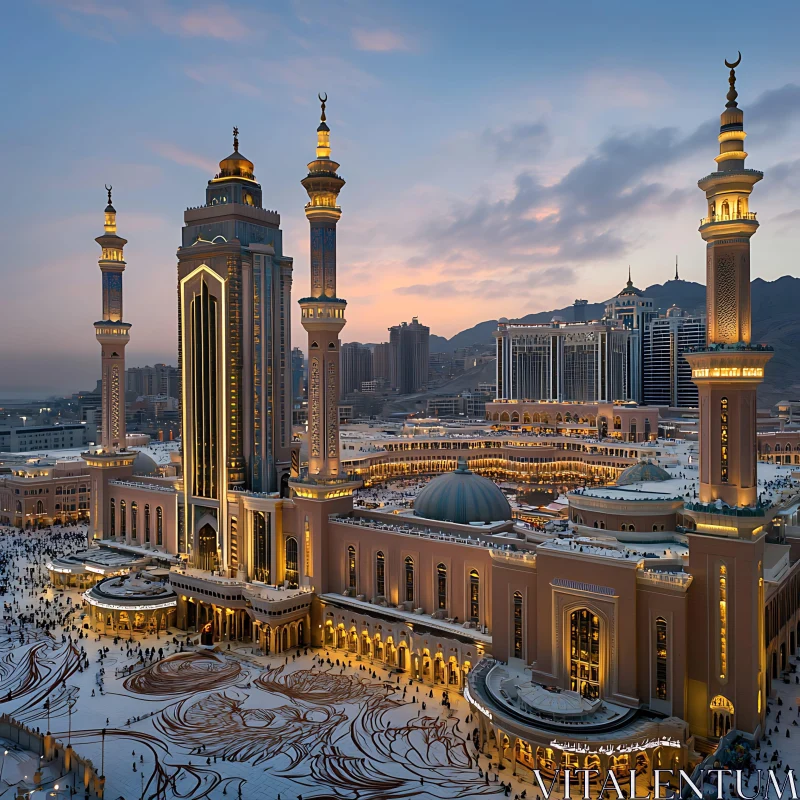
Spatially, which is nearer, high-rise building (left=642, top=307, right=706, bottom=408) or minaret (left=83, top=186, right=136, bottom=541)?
minaret (left=83, top=186, right=136, bottom=541)

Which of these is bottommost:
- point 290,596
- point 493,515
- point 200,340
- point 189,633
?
point 189,633

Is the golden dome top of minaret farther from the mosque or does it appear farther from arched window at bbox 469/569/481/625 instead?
arched window at bbox 469/569/481/625

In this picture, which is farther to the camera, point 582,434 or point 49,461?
point 582,434

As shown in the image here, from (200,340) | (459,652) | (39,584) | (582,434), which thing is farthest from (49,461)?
(582,434)

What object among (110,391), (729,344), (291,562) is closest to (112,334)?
(110,391)

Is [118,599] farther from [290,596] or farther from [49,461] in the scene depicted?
[49,461]

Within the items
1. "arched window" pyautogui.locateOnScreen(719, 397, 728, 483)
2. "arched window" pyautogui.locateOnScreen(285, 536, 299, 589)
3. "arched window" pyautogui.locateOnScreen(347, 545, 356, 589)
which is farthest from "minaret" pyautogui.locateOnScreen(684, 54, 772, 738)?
"arched window" pyautogui.locateOnScreen(285, 536, 299, 589)

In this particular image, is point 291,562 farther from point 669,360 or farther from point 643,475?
point 669,360

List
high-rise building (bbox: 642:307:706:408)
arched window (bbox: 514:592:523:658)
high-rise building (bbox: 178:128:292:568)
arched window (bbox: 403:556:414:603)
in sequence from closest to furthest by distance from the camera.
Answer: arched window (bbox: 514:592:523:658), arched window (bbox: 403:556:414:603), high-rise building (bbox: 178:128:292:568), high-rise building (bbox: 642:307:706:408)
